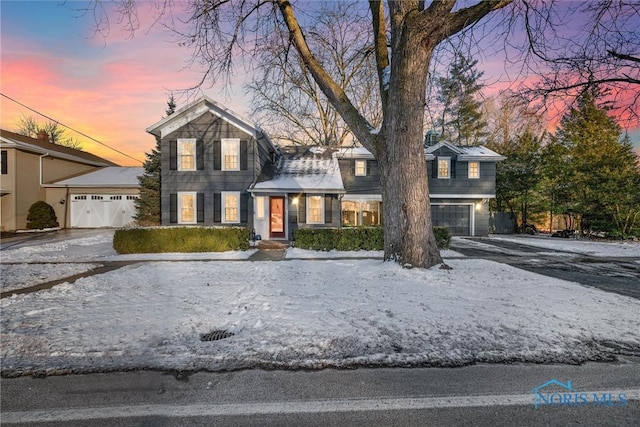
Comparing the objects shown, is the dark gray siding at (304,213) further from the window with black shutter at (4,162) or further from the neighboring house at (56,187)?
the window with black shutter at (4,162)

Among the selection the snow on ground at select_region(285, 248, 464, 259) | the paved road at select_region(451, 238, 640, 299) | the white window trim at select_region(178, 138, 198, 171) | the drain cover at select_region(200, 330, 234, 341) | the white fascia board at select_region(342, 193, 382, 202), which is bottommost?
the paved road at select_region(451, 238, 640, 299)

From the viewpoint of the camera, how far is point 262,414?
92.7 inches

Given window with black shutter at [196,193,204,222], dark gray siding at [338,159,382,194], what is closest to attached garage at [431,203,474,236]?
dark gray siding at [338,159,382,194]

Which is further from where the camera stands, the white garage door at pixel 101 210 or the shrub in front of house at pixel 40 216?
the white garage door at pixel 101 210

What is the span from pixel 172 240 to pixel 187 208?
4440 millimetres

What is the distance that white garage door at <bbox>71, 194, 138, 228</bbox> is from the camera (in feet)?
72.2

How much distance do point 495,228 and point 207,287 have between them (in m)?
23.0

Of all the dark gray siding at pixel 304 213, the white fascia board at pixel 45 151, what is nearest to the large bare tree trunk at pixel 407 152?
the dark gray siding at pixel 304 213

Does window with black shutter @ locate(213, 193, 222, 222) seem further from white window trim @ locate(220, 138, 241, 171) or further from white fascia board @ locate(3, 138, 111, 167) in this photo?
white fascia board @ locate(3, 138, 111, 167)

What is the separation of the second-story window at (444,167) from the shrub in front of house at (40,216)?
25.8 metres

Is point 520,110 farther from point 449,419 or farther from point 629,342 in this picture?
point 449,419

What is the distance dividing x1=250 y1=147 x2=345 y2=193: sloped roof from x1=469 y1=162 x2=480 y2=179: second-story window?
8652mm

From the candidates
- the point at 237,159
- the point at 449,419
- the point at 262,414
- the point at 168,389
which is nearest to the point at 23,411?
the point at 168,389

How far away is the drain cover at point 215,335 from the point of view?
372cm
